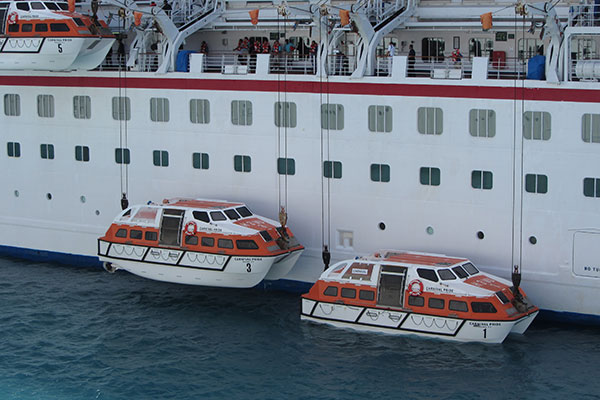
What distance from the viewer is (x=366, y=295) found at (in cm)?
2742

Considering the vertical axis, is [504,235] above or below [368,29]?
below

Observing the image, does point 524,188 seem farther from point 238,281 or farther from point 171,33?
point 171,33

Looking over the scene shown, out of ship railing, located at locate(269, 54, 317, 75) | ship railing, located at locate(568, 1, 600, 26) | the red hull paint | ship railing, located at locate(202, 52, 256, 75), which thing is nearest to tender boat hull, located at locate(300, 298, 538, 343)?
the red hull paint

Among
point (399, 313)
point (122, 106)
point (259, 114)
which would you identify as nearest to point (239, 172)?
point (259, 114)

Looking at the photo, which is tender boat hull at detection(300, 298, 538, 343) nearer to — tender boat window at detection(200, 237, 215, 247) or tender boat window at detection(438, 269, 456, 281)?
tender boat window at detection(438, 269, 456, 281)

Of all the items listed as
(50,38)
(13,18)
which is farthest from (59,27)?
(13,18)

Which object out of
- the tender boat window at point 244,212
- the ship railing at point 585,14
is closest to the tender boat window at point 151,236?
the tender boat window at point 244,212

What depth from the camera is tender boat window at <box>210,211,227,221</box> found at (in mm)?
29844

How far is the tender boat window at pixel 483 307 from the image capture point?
2627cm

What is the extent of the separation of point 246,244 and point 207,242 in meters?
1.17

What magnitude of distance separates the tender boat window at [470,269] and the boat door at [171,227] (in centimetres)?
802

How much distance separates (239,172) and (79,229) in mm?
6329

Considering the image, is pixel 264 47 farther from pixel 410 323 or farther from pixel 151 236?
pixel 410 323

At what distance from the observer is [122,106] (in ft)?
109
